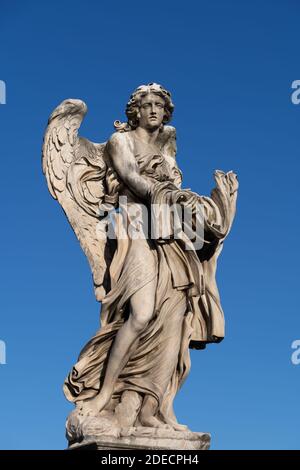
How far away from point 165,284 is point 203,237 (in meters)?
0.73

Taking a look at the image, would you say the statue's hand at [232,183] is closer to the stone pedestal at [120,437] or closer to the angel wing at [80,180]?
the angel wing at [80,180]

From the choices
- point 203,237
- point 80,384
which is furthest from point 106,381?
point 203,237

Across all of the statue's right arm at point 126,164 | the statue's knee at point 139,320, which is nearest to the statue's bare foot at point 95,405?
the statue's knee at point 139,320

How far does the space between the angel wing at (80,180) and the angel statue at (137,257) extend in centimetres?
1

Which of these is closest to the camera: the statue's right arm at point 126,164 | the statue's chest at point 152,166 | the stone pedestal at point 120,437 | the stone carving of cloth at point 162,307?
the stone pedestal at point 120,437

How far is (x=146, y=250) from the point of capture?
37.8 ft

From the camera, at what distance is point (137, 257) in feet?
37.4

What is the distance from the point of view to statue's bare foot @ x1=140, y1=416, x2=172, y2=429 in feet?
35.9

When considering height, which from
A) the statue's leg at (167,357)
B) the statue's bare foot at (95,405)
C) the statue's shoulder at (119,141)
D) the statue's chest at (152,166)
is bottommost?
the statue's bare foot at (95,405)

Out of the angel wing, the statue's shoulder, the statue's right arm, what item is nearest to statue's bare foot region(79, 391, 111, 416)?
the angel wing

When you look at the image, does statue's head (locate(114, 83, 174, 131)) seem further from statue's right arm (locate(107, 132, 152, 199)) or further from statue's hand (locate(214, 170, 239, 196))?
statue's hand (locate(214, 170, 239, 196))

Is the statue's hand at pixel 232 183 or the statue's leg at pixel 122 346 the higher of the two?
the statue's hand at pixel 232 183

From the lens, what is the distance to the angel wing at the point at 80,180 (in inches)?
465

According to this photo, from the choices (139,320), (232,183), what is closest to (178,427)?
(139,320)
